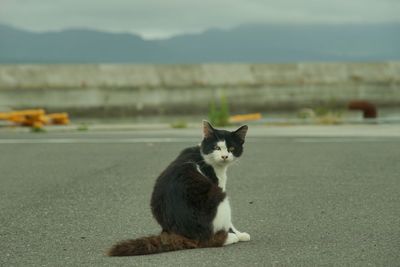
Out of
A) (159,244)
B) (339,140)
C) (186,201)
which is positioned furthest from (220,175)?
(339,140)

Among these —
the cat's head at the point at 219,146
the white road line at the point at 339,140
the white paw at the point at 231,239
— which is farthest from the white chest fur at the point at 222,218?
the white road line at the point at 339,140

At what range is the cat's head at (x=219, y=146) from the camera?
22.5 feet

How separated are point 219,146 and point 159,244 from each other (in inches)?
40.5

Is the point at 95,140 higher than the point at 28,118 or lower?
lower

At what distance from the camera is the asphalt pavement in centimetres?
650

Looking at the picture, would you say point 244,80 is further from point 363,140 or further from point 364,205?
point 364,205

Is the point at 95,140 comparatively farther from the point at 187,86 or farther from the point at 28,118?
the point at 187,86

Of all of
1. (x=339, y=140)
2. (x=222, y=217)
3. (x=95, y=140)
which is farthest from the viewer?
(x=95, y=140)

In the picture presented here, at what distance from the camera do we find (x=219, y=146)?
690 cm

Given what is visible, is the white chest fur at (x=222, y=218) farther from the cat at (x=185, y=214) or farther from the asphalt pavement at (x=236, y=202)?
the asphalt pavement at (x=236, y=202)

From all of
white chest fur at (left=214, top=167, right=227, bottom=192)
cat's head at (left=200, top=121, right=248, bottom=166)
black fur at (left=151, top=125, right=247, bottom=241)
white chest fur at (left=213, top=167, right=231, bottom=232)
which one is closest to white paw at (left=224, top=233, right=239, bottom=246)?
white chest fur at (left=213, top=167, right=231, bottom=232)

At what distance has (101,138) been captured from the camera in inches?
689

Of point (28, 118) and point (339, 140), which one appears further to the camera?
point (28, 118)

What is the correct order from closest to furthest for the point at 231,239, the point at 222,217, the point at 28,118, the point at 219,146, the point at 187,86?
the point at 222,217, the point at 231,239, the point at 219,146, the point at 28,118, the point at 187,86
